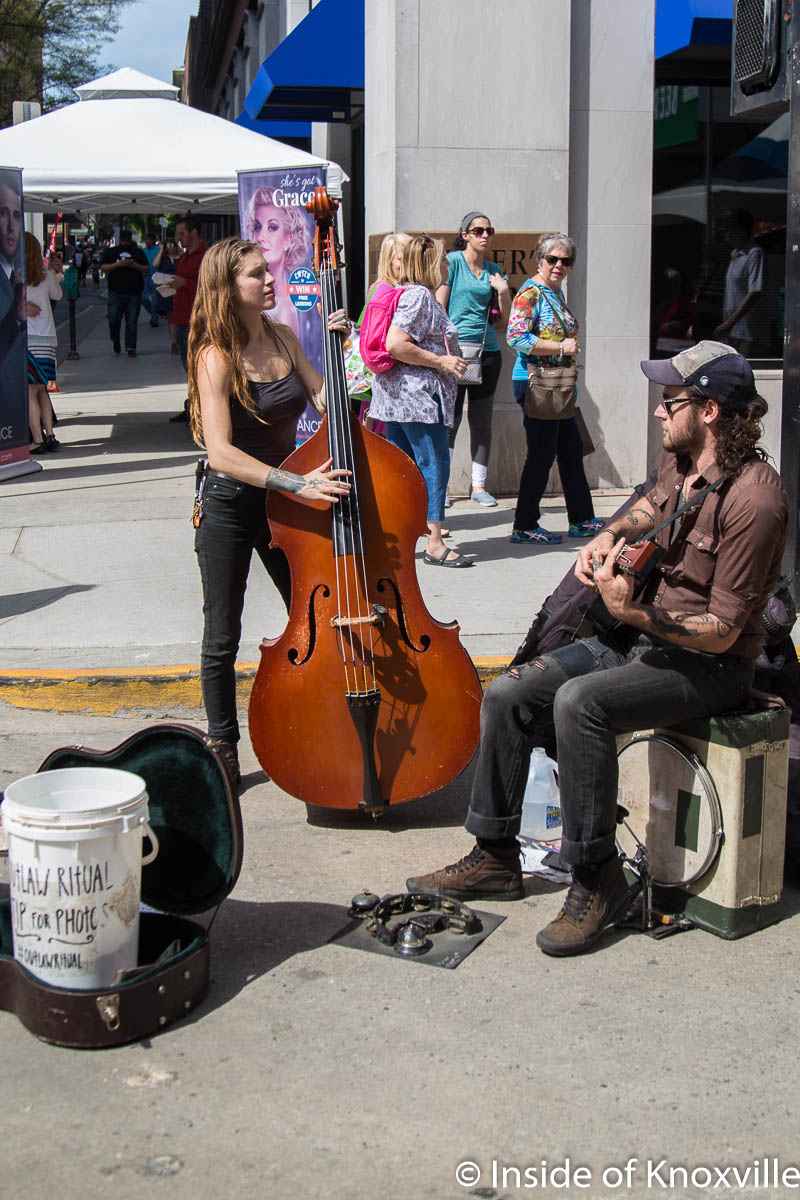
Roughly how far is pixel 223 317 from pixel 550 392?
378 cm

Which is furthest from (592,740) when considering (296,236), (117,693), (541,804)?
(296,236)

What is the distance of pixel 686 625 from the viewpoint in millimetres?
3564

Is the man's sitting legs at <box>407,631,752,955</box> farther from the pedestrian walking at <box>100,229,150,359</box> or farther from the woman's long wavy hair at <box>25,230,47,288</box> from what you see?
the pedestrian walking at <box>100,229,150,359</box>

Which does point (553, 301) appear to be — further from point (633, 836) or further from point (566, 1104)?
point (566, 1104)

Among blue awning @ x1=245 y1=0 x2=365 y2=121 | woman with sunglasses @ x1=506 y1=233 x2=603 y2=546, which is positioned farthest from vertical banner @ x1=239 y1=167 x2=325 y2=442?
woman with sunglasses @ x1=506 y1=233 x2=603 y2=546

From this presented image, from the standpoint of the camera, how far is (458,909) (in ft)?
12.4

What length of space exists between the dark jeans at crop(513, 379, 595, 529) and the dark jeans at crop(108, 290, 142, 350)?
14.8 metres

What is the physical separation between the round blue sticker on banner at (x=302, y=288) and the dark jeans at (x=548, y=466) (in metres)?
2.71

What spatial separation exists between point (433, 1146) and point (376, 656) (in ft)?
6.08

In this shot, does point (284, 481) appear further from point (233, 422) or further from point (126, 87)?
point (126, 87)

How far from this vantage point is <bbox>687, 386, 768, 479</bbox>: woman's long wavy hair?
11.9 ft

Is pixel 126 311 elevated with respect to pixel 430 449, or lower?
elevated

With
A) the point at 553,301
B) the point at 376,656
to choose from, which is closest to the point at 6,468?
the point at 553,301

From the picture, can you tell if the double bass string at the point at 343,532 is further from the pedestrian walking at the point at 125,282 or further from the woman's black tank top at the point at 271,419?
the pedestrian walking at the point at 125,282
